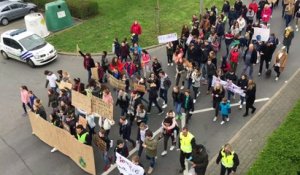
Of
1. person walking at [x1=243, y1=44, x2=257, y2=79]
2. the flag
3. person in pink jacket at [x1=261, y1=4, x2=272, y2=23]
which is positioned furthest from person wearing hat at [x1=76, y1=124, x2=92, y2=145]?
person in pink jacket at [x1=261, y1=4, x2=272, y2=23]

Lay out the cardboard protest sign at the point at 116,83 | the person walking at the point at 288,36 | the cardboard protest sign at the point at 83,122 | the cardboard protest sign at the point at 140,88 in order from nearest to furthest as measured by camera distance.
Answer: the cardboard protest sign at the point at 83,122 → the cardboard protest sign at the point at 140,88 → the cardboard protest sign at the point at 116,83 → the person walking at the point at 288,36

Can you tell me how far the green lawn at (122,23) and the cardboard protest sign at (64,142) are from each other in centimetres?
830

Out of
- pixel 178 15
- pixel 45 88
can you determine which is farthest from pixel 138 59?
pixel 178 15

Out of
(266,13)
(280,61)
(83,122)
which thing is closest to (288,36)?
(280,61)

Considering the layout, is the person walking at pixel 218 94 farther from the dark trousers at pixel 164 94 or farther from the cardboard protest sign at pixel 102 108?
the cardboard protest sign at pixel 102 108

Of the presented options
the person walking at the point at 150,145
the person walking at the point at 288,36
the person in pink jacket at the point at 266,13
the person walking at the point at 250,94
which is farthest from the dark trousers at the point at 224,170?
the person in pink jacket at the point at 266,13

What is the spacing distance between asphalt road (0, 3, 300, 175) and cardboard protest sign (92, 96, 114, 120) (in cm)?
124

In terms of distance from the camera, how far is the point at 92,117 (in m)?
14.8

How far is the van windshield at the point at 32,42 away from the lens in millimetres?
21609

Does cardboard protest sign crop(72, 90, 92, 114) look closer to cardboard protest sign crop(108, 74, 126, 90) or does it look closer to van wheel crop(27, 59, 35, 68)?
cardboard protest sign crop(108, 74, 126, 90)

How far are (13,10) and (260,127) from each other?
65.3ft

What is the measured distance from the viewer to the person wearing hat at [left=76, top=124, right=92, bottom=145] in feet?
42.6

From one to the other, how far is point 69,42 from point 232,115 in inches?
471

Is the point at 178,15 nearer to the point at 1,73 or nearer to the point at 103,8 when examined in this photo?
the point at 103,8
